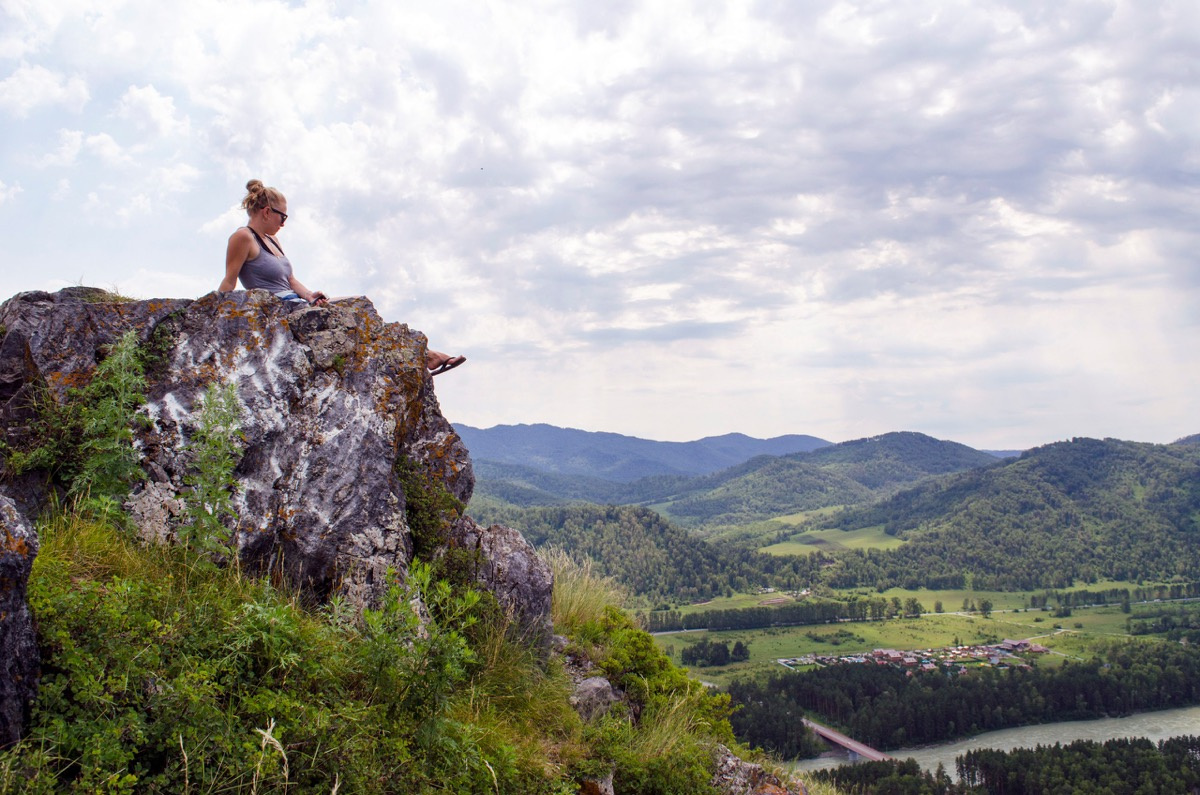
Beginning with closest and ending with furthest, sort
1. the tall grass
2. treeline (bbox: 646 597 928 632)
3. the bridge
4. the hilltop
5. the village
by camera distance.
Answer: the hilltop → the tall grass → the bridge → the village → treeline (bbox: 646 597 928 632)

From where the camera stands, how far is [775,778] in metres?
7.90

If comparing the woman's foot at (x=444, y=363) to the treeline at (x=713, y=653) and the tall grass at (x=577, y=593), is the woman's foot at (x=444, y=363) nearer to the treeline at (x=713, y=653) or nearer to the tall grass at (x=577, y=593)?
the tall grass at (x=577, y=593)

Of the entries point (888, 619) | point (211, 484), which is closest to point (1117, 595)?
point (888, 619)

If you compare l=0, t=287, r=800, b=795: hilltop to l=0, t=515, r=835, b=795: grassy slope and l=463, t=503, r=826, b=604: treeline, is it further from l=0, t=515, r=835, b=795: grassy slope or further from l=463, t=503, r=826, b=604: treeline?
l=463, t=503, r=826, b=604: treeline

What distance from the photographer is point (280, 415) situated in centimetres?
669

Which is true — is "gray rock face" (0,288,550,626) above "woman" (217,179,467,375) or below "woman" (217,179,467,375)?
below

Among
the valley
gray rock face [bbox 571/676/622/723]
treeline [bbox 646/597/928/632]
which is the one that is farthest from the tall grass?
treeline [bbox 646/597/928/632]

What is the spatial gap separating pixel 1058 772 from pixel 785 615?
86.9m

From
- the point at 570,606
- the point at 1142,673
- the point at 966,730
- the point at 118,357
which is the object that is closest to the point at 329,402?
the point at 118,357

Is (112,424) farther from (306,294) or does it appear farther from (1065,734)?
(1065,734)

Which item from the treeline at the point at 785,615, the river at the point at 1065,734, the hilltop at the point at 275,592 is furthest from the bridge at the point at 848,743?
the hilltop at the point at 275,592

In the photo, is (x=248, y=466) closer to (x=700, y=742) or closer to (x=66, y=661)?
(x=66, y=661)

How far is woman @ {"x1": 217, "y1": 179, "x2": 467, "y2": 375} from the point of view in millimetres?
7723

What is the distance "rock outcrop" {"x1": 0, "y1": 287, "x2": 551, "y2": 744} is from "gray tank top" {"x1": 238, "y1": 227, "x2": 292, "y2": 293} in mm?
635
